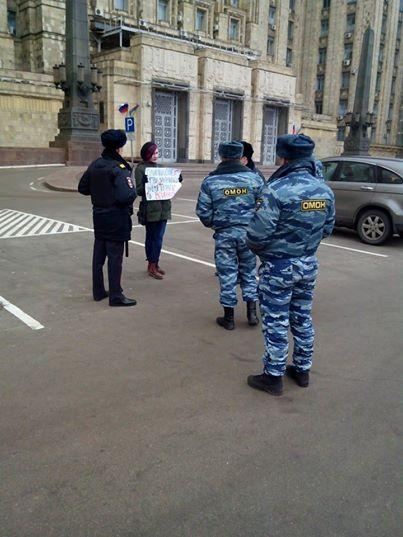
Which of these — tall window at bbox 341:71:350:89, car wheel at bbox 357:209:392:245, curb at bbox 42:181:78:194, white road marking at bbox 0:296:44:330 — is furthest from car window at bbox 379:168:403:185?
tall window at bbox 341:71:350:89

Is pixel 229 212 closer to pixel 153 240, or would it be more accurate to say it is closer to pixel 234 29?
pixel 153 240

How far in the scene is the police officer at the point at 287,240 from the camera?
11.4ft

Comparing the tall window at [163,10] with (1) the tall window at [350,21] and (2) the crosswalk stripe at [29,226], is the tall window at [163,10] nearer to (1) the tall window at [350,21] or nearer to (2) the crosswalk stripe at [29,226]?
(1) the tall window at [350,21]

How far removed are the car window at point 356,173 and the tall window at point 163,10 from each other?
139 ft

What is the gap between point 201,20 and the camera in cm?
5066

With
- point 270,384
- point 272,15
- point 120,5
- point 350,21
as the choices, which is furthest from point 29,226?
point 350,21

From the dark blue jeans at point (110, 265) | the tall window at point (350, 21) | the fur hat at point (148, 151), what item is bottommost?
the dark blue jeans at point (110, 265)

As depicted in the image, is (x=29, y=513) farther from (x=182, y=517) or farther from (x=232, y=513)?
(x=232, y=513)

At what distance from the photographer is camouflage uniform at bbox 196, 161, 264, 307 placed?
5.04 metres

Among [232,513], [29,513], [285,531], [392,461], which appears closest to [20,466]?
[29,513]

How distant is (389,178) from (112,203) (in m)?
6.80

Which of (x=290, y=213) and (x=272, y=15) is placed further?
(x=272, y=15)

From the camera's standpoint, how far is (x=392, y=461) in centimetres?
296

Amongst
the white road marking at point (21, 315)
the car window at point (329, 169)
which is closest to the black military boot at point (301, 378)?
the white road marking at point (21, 315)
